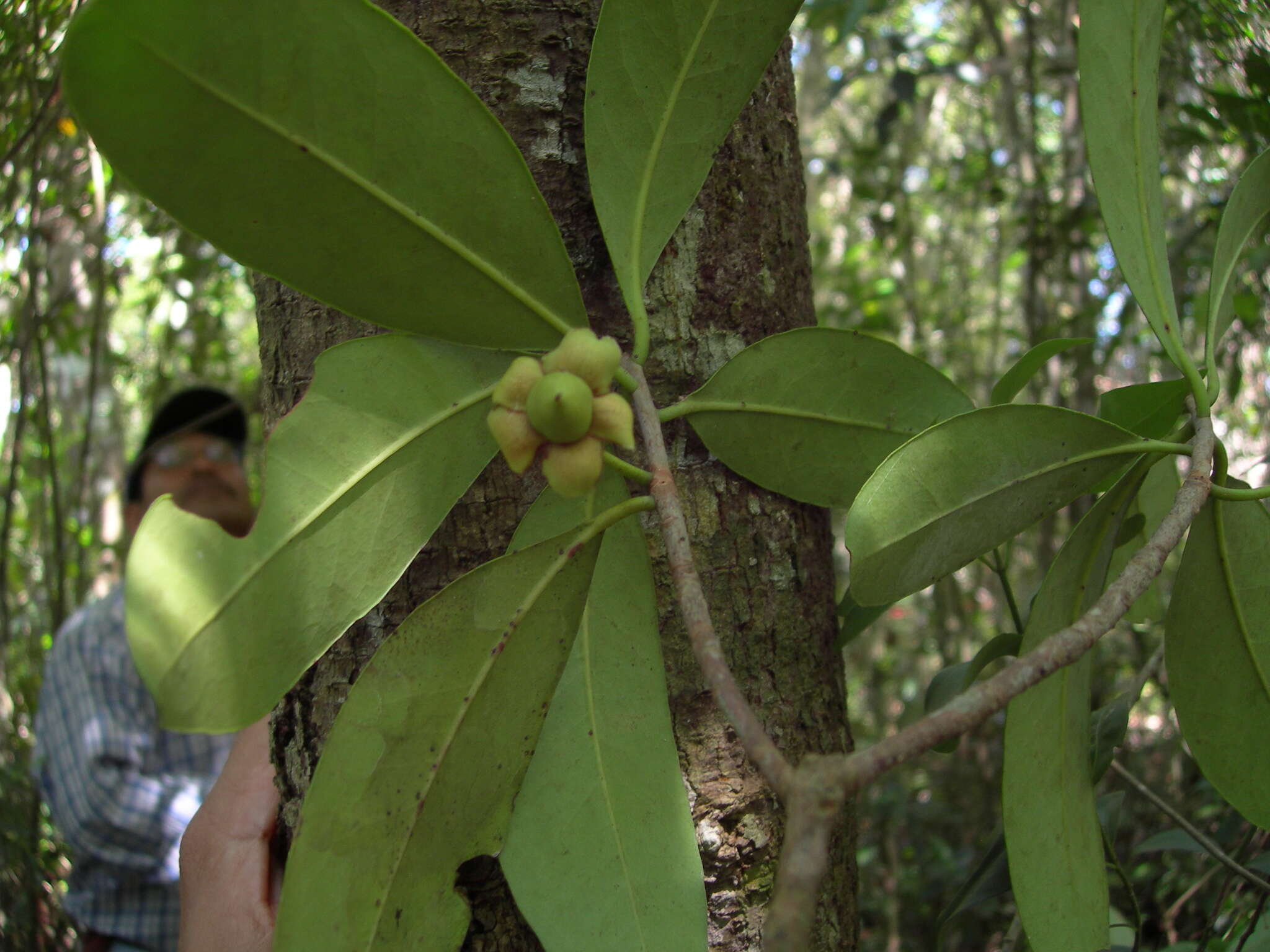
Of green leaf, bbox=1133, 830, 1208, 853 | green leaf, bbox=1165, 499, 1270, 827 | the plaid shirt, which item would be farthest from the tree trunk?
the plaid shirt

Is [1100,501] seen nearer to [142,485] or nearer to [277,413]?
[277,413]

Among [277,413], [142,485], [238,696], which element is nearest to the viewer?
[238,696]

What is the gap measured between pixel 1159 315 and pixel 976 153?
11.4ft

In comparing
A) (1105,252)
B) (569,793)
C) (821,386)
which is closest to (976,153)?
(1105,252)

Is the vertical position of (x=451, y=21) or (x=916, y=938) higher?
(x=451, y=21)

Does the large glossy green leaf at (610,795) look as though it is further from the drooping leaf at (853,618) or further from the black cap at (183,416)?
the black cap at (183,416)

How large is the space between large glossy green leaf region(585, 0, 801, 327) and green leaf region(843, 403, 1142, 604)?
0.20 m

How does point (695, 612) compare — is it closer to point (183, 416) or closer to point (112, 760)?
point (112, 760)

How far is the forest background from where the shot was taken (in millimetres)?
1347

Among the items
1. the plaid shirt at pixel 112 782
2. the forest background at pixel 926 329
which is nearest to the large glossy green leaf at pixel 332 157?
the forest background at pixel 926 329

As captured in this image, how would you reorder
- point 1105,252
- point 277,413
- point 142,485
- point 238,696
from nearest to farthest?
point 238,696 < point 277,413 < point 142,485 < point 1105,252

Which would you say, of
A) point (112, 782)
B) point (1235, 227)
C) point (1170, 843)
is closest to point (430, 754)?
point (1235, 227)

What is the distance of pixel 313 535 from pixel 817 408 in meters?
0.34

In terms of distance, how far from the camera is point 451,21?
25.5 inches
